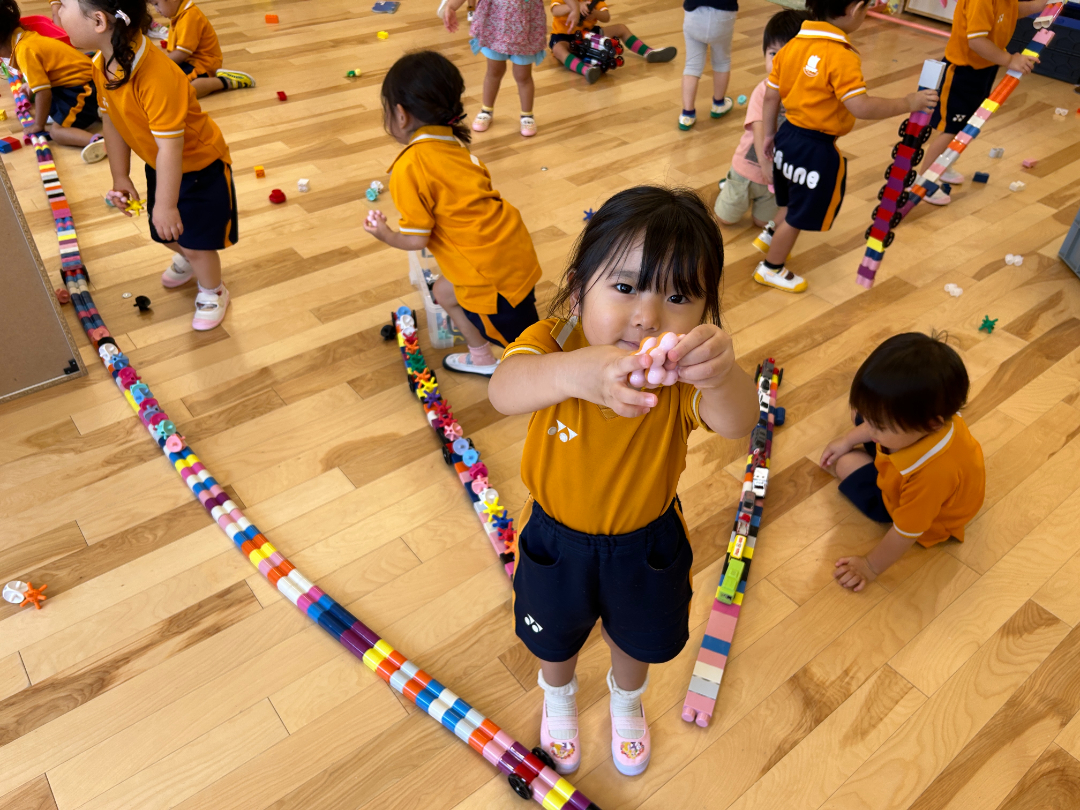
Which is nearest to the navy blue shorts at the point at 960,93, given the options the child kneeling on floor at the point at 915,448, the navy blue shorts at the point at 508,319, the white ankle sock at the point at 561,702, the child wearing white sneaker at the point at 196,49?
the child kneeling on floor at the point at 915,448

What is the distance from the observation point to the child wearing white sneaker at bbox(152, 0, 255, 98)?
10.5ft

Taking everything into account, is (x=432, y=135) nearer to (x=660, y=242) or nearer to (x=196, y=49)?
(x=660, y=242)

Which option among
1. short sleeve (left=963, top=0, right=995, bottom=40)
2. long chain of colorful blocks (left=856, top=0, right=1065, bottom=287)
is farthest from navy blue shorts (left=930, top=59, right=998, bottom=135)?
long chain of colorful blocks (left=856, top=0, right=1065, bottom=287)

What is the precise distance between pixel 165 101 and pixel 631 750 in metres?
1.67

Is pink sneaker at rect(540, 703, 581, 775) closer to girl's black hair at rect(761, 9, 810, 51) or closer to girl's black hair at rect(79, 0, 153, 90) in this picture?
girl's black hair at rect(79, 0, 153, 90)

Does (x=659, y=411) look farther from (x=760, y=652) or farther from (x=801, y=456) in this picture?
(x=801, y=456)

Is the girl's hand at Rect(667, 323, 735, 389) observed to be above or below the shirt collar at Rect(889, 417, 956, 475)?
above

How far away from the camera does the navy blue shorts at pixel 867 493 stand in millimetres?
1638

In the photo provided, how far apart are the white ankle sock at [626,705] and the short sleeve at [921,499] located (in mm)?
603

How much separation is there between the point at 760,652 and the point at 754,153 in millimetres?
1637

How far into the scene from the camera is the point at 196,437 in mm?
1816

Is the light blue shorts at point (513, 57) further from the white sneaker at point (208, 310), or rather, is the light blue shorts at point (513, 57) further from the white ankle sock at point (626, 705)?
the white ankle sock at point (626, 705)

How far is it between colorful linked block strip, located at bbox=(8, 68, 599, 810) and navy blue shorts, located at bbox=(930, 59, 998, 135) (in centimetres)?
232

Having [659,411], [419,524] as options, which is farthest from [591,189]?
[659,411]
